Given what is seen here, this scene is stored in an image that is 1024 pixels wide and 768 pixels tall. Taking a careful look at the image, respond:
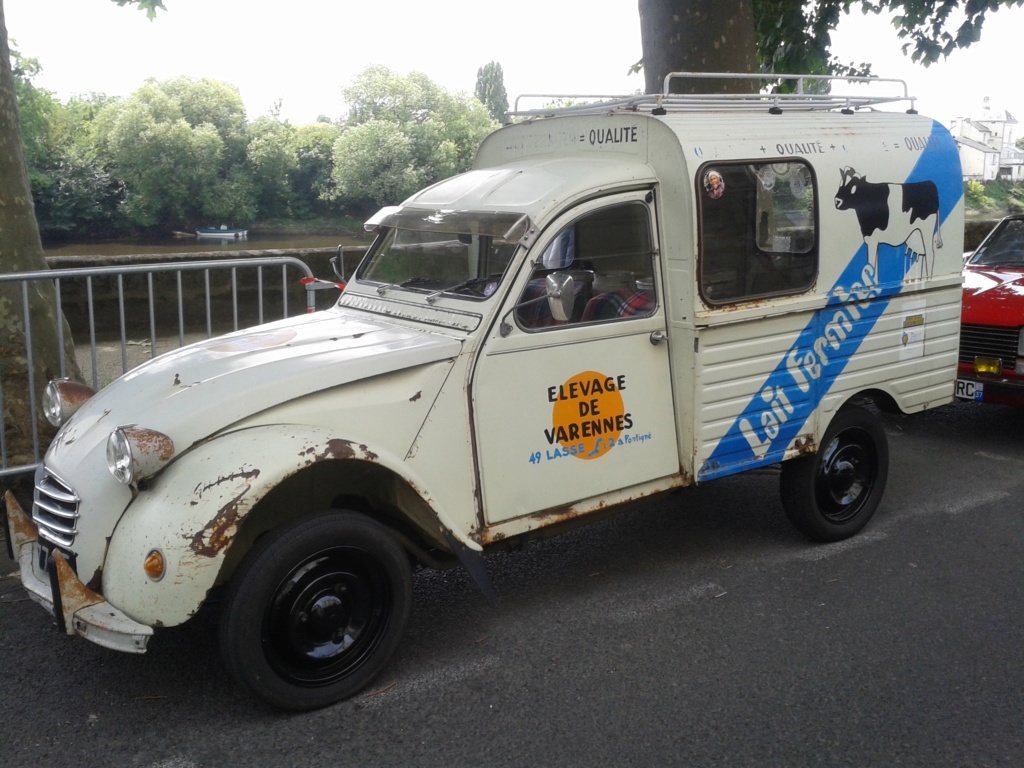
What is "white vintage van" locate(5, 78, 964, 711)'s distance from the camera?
11.5 feet

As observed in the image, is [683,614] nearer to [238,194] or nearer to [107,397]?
[107,397]

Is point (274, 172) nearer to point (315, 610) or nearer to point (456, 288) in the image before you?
point (456, 288)

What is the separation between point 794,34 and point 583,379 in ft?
27.0

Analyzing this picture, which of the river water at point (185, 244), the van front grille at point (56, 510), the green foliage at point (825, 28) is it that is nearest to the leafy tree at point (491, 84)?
the river water at point (185, 244)

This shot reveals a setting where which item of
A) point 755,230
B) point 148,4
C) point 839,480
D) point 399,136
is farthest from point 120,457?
point 399,136

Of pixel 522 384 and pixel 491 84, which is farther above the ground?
pixel 491 84

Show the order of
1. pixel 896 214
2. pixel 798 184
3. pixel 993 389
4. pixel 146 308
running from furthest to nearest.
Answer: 1. pixel 146 308
2. pixel 993 389
3. pixel 896 214
4. pixel 798 184

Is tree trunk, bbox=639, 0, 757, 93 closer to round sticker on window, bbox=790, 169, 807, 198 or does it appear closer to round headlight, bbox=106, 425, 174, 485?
round sticker on window, bbox=790, 169, 807, 198

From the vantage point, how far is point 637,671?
396 centimetres

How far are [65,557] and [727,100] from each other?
156 inches

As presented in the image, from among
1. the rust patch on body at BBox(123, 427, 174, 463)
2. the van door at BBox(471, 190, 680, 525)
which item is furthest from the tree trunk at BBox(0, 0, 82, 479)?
the van door at BBox(471, 190, 680, 525)

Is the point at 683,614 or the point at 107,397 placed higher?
the point at 107,397

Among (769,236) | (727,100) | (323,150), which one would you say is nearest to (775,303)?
(769,236)

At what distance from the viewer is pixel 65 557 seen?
3.54m
